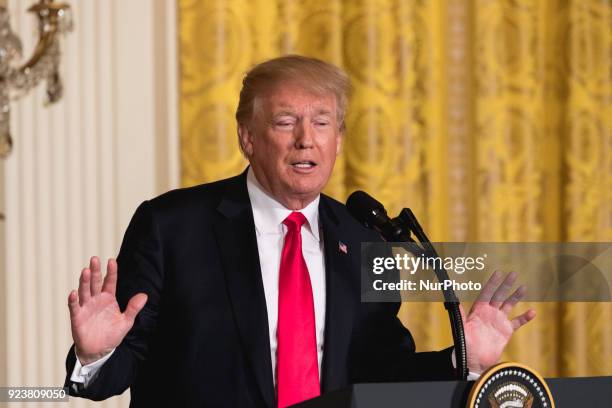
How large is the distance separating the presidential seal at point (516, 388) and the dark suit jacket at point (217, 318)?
1.57ft

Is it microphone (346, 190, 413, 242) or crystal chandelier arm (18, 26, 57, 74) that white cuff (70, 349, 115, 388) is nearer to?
microphone (346, 190, 413, 242)

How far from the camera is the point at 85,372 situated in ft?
5.96

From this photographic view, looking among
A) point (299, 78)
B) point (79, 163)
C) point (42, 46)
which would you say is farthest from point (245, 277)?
point (79, 163)

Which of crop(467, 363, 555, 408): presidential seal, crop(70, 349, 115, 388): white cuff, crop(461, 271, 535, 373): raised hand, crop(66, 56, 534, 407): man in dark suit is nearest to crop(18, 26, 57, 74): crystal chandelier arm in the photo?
crop(66, 56, 534, 407): man in dark suit

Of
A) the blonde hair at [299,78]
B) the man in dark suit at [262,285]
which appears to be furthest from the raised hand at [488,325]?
the blonde hair at [299,78]

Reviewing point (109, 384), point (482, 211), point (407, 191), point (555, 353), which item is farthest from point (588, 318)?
point (109, 384)

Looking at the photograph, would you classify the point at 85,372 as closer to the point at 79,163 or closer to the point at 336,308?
the point at 336,308

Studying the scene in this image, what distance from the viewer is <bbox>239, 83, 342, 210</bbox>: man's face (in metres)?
2.09

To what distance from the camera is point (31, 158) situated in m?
3.40

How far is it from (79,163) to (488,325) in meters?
2.05

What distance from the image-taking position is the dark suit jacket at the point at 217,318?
1970 mm

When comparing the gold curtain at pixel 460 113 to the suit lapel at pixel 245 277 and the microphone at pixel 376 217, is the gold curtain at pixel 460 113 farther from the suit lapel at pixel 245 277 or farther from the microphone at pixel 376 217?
the microphone at pixel 376 217

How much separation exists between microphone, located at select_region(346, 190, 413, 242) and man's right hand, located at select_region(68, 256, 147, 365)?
1.42 ft

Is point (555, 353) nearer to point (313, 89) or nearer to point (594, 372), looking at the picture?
point (594, 372)
